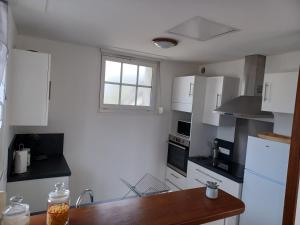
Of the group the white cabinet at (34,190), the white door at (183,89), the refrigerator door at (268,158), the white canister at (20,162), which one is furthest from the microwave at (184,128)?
the white canister at (20,162)

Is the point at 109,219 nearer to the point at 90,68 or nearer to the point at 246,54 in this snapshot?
the point at 90,68

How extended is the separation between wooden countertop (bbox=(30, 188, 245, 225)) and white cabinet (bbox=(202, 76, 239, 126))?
1.60m

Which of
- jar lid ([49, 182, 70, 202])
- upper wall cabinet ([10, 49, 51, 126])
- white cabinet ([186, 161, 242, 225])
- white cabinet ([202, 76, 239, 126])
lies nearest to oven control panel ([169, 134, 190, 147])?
white cabinet ([186, 161, 242, 225])

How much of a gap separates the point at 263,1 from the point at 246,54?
145 centimetres

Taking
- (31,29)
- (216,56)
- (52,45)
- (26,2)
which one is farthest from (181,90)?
(26,2)

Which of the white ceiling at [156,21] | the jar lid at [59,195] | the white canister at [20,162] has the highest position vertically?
the white ceiling at [156,21]

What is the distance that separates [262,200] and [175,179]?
139 cm

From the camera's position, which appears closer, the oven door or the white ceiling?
the white ceiling

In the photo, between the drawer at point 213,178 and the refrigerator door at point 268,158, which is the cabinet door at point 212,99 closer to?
the drawer at point 213,178

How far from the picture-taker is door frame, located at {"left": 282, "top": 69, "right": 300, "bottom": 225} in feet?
5.05

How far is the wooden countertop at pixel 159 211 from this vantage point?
1166 millimetres

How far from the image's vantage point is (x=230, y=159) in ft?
10.2

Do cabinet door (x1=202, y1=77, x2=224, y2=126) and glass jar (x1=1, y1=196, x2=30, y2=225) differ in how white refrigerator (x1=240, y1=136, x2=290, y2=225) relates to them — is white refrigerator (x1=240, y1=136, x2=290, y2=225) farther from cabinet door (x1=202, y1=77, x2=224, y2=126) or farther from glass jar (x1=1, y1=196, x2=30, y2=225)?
glass jar (x1=1, y1=196, x2=30, y2=225)

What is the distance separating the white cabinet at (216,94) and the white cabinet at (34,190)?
1.97 meters
